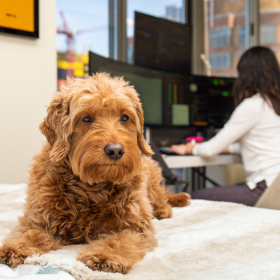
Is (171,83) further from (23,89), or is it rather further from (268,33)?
(268,33)

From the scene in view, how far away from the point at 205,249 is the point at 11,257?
58 cm

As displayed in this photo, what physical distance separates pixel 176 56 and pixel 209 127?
0.93m

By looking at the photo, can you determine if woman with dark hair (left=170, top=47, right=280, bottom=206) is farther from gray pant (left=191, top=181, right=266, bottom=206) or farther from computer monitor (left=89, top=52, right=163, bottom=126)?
computer monitor (left=89, top=52, right=163, bottom=126)

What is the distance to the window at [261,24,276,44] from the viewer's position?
5.13m

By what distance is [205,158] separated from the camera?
2893mm

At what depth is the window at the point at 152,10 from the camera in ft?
12.5

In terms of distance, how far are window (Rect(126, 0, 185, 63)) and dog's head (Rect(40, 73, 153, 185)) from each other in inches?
103

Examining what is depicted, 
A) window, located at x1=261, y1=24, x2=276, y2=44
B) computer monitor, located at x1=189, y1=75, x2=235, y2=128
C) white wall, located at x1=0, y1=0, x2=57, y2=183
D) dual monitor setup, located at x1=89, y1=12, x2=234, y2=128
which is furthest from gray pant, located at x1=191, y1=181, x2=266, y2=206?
window, located at x1=261, y1=24, x2=276, y2=44

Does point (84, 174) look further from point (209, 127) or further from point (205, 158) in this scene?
point (209, 127)

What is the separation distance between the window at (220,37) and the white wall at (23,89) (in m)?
3.07

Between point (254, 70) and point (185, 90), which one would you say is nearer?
point (254, 70)

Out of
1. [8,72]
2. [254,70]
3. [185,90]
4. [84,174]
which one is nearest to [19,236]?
[84,174]

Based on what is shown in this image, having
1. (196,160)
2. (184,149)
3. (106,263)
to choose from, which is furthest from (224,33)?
(106,263)

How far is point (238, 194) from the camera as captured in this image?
2523 mm
